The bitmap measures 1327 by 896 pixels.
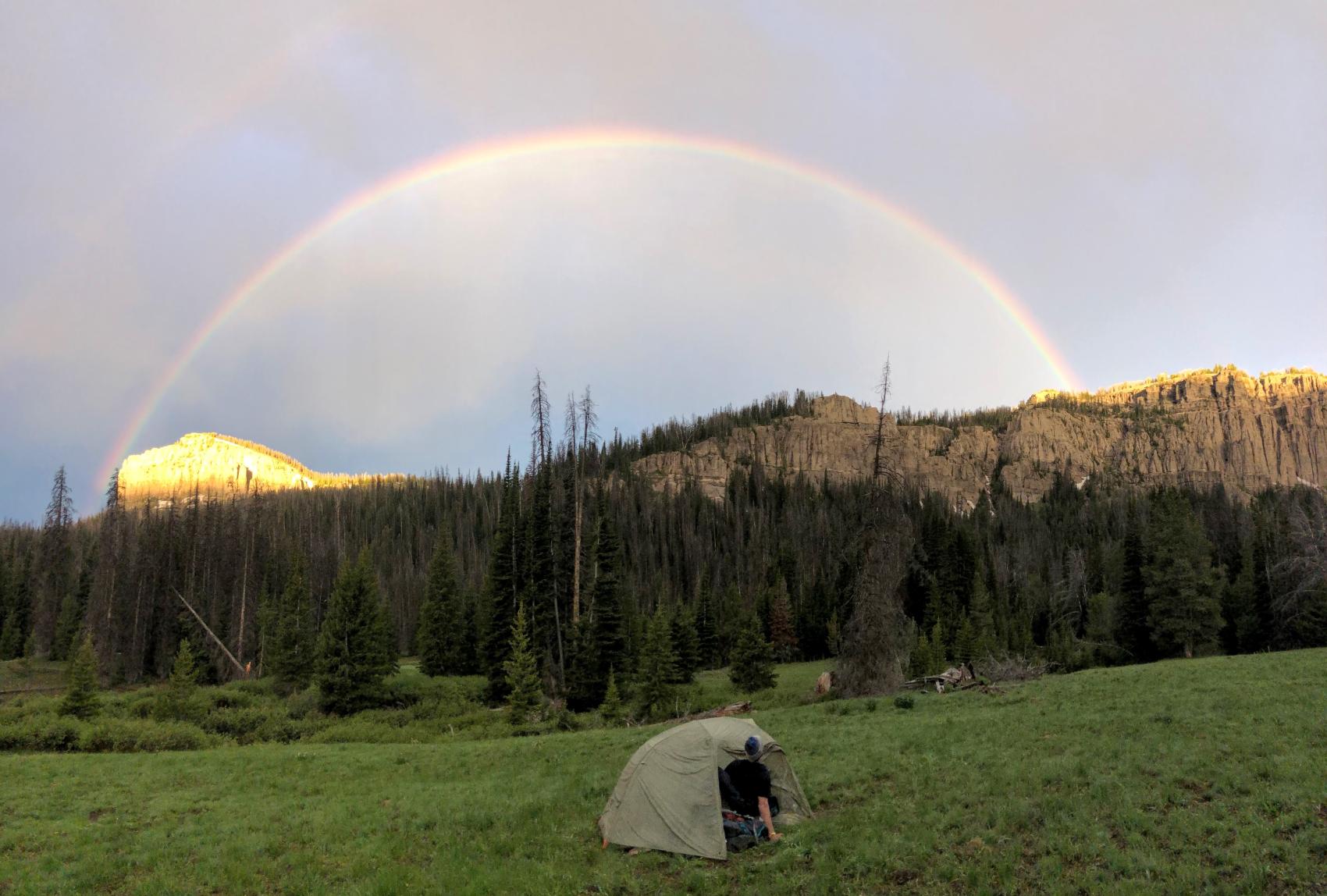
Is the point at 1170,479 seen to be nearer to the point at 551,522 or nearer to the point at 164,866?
the point at 551,522

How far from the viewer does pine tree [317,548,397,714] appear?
1529 inches

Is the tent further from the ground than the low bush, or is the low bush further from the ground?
the tent

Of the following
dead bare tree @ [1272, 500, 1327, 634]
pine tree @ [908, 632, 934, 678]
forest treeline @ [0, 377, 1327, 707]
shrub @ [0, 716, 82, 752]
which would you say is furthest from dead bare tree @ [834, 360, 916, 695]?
shrub @ [0, 716, 82, 752]

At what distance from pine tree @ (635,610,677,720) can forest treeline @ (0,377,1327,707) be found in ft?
0.53

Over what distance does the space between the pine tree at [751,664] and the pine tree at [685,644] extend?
654 centimetres

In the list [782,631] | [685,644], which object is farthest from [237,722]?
[782,631]

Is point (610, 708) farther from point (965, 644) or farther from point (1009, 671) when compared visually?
point (965, 644)

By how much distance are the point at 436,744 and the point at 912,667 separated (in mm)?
28125

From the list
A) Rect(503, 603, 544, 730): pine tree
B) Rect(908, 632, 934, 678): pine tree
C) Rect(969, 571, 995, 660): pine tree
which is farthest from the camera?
Rect(969, 571, 995, 660): pine tree

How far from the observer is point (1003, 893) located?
869 cm

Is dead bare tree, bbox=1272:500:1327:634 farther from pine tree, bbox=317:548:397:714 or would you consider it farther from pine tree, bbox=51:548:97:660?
pine tree, bbox=51:548:97:660

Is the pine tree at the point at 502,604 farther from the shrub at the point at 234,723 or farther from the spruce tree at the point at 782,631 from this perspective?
the spruce tree at the point at 782,631

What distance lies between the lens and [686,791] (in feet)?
41.3

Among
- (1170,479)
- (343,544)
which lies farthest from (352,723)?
(1170,479)
